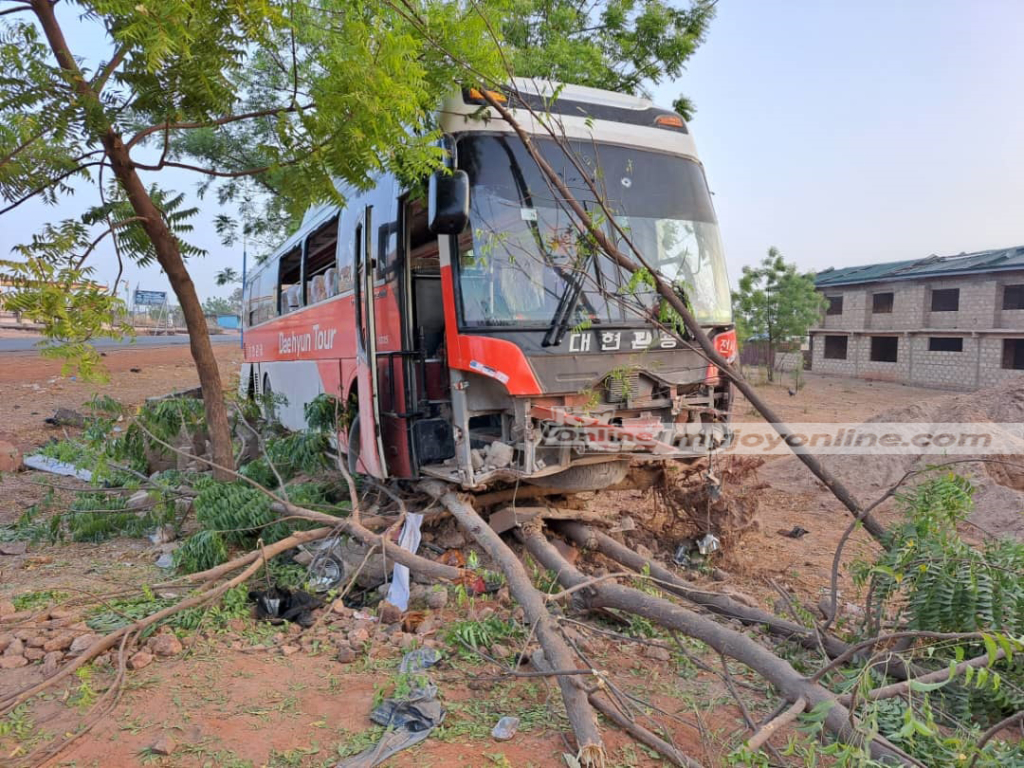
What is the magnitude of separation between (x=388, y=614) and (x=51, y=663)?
1819 millimetres

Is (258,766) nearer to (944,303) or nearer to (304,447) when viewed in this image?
(304,447)

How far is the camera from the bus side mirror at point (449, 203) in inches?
171

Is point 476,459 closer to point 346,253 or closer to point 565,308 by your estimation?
point 565,308

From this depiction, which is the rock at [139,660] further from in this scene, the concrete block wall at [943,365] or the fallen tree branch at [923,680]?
the concrete block wall at [943,365]

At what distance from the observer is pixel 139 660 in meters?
3.54

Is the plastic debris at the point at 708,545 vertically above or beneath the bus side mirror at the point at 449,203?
beneath

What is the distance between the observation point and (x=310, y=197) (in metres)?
5.28

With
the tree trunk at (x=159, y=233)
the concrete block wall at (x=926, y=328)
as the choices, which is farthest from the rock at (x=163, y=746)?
→ the concrete block wall at (x=926, y=328)

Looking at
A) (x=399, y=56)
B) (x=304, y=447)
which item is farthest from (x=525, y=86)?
(x=304, y=447)

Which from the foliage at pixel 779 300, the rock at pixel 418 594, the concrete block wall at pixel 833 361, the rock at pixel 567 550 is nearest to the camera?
the rock at pixel 418 594

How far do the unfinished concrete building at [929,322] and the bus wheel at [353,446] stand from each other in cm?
2471

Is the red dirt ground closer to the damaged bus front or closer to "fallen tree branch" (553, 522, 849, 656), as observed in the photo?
"fallen tree branch" (553, 522, 849, 656)

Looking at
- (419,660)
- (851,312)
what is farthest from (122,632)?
(851,312)

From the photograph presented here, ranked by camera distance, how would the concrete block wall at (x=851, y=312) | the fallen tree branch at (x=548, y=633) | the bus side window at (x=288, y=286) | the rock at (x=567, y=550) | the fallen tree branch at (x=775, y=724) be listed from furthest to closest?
the concrete block wall at (x=851, y=312) < the bus side window at (x=288, y=286) < the rock at (x=567, y=550) < the fallen tree branch at (x=548, y=633) < the fallen tree branch at (x=775, y=724)
